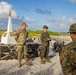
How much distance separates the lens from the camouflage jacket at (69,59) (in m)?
4.22

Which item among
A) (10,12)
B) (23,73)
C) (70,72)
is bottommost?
(23,73)

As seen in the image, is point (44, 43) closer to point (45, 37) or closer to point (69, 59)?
point (45, 37)

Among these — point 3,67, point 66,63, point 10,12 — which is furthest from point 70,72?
point 10,12

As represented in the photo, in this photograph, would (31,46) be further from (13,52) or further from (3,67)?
(3,67)

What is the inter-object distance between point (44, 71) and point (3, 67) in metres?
1.84

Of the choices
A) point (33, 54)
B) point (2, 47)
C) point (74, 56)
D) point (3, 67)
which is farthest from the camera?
point (33, 54)

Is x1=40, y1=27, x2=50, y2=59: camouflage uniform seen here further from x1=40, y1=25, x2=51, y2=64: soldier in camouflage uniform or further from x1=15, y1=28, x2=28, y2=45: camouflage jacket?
x1=15, y1=28, x2=28, y2=45: camouflage jacket

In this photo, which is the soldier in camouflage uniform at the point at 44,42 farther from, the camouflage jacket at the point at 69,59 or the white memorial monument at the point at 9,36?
the camouflage jacket at the point at 69,59

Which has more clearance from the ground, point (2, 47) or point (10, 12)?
point (10, 12)

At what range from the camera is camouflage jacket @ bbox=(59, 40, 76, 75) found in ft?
13.9

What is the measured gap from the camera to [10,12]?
17547 mm

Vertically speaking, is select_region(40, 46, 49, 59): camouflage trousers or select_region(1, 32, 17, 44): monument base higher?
select_region(1, 32, 17, 44): monument base

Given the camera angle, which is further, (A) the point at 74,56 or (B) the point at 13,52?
(B) the point at 13,52

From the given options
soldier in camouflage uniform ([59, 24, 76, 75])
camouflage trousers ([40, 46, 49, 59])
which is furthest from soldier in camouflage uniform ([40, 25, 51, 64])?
soldier in camouflage uniform ([59, 24, 76, 75])
